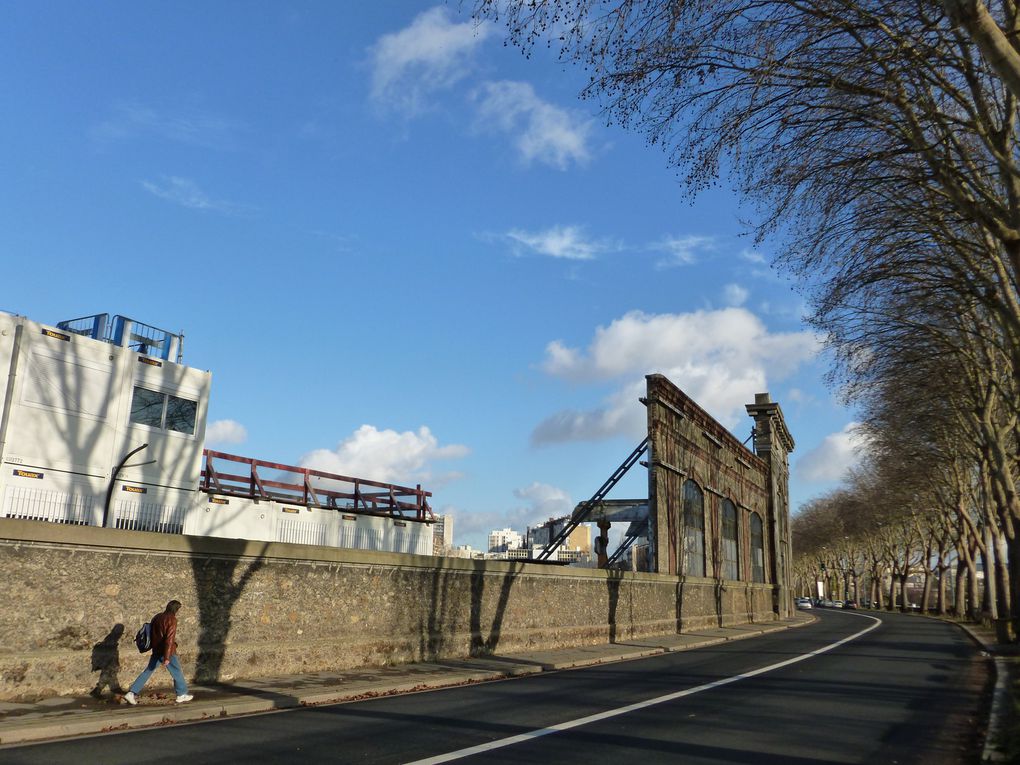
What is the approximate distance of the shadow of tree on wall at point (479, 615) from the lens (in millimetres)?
17938

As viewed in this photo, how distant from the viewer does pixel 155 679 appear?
1116cm

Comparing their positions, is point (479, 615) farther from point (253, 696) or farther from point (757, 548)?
point (757, 548)

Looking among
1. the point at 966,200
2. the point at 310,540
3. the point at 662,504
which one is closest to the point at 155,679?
the point at 310,540

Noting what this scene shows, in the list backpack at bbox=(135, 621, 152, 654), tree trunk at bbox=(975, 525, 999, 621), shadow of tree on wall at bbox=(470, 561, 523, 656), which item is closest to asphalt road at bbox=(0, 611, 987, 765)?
backpack at bbox=(135, 621, 152, 654)

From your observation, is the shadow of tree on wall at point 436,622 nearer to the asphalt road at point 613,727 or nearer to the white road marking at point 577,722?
the asphalt road at point 613,727

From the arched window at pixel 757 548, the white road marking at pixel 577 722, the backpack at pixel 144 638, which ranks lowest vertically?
the white road marking at pixel 577 722

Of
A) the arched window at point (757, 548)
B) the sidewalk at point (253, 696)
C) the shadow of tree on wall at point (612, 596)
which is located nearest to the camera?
the sidewalk at point (253, 696)

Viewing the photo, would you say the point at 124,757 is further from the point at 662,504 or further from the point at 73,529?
the point at 662,504

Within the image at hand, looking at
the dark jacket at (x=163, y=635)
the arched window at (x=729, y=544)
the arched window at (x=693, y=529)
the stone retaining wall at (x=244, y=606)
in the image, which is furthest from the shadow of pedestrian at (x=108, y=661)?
the arched window at (x=729, y=544)

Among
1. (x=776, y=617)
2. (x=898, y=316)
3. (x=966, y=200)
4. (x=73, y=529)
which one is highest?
(x=898, y=316)

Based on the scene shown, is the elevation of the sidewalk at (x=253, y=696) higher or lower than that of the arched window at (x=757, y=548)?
lower

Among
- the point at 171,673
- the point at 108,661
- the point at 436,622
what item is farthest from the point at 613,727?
the point at 436,622

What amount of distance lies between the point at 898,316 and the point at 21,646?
22879 millimetres

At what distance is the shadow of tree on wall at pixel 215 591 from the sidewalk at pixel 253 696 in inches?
16.3
